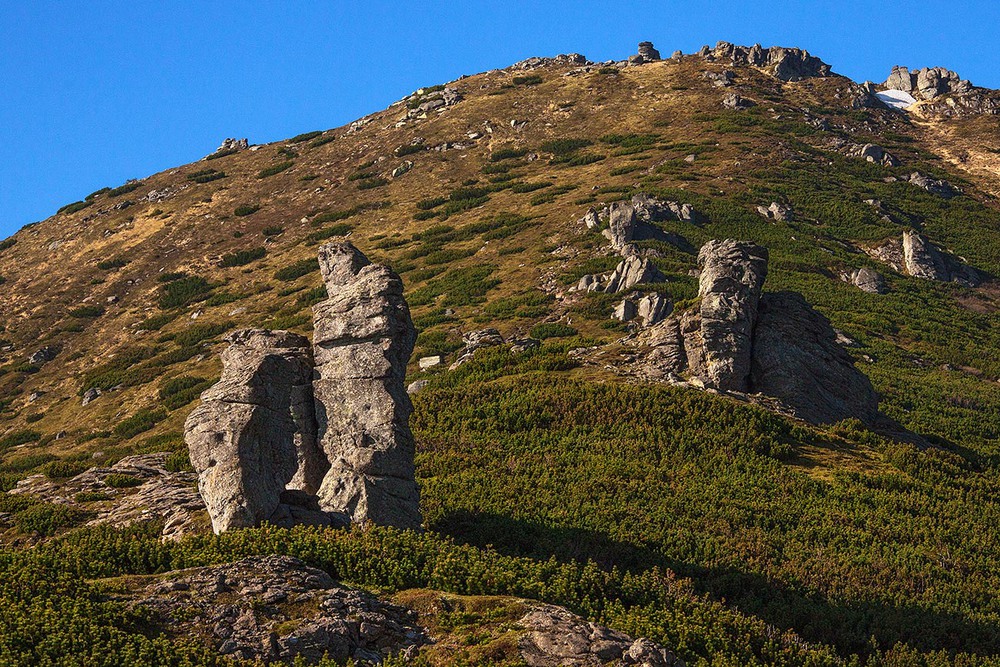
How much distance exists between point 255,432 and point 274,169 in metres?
102

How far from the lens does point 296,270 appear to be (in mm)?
85250

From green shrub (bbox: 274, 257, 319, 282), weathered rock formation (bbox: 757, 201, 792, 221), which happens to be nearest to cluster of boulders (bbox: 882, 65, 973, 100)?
weathered rock formation (bbox: 757, 201, 792, 221)

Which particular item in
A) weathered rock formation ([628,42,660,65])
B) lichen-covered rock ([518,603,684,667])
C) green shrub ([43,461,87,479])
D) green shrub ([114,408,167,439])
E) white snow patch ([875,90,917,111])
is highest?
weathered rock formation ([628,42,660,65])

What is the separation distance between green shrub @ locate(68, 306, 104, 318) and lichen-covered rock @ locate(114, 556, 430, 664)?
248ft

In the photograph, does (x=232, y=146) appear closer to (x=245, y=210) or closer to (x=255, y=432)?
(x=245, y=210)

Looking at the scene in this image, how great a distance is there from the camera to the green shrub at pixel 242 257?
307 feet

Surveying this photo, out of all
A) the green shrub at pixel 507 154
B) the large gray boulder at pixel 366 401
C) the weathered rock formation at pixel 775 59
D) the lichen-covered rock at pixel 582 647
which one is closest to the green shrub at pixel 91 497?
the large gray boulder at pixel 366 401

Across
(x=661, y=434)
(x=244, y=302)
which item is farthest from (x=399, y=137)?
(x=661, y=434)

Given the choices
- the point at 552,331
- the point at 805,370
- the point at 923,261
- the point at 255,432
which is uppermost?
the point at 923,261

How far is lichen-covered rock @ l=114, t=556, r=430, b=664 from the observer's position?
14.7 metres

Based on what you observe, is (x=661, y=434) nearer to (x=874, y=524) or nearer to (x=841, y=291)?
(x=874, y=524)

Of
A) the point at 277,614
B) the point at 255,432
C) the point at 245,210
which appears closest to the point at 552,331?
the point at 255,432

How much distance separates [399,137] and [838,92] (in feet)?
189

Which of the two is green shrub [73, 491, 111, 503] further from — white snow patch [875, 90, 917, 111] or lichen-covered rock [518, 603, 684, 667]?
white snow patch [875, 90, 917, 111]
